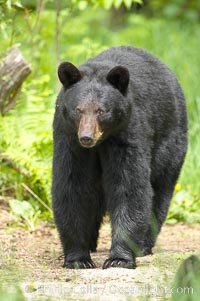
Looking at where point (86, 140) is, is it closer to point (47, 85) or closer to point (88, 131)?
point (88, 131)

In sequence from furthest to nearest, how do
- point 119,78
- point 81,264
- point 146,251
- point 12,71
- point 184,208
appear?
point 184,208 → point 12,71 → point 146,251 → point 81,264 → point 119,78

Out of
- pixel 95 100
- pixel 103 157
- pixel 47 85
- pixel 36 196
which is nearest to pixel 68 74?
pixel 95 100

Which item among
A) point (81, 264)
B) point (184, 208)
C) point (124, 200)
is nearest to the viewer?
point (124, 200)

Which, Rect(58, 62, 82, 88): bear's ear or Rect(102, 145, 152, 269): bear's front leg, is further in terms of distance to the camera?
Rect(102, 145, 152, 269): bear's front leg

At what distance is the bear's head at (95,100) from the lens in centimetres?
714

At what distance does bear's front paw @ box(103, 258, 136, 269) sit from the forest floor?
0.24ft

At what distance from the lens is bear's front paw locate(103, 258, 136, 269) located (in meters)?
7.40

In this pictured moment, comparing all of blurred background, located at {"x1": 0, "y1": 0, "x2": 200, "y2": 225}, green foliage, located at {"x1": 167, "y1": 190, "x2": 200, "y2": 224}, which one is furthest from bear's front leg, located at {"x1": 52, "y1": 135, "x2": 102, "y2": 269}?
green foliage, located at {"x1": 167, "y1": 190, "x2": 200, "y2": 224}

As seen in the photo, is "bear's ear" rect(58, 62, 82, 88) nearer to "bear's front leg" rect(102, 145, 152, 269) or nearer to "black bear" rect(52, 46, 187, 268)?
"black bear" rect(52, 46, 187, 268)

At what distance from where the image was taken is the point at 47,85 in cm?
1230

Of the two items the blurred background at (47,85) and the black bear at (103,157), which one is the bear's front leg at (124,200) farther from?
the blurred background at (47,85)

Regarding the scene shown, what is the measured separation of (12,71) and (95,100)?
292 centimetres

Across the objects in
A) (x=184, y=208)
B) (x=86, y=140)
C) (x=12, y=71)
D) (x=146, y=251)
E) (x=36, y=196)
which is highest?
(x=12, y=71)

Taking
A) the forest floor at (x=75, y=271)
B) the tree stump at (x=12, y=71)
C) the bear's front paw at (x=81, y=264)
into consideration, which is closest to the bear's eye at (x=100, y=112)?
the forest floor at (x=75, y=271)
